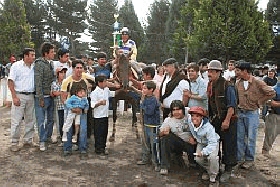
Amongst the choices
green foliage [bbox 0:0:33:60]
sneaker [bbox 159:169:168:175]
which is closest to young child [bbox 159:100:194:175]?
sneaker [bbox 159:169:168:175]

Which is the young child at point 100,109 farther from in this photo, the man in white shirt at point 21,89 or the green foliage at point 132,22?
the green foliage at point 132,22

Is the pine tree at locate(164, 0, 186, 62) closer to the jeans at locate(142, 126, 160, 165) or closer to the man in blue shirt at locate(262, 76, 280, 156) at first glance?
the man in blue shirt at locate(262, 76, 280, 156)

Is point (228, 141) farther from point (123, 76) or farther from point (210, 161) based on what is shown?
point (123, 76)

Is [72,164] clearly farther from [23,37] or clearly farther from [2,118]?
[23,37]

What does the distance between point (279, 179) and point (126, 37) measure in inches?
182

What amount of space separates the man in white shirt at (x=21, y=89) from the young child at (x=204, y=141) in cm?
311

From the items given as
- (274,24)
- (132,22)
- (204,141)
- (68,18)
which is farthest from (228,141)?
(68,18)

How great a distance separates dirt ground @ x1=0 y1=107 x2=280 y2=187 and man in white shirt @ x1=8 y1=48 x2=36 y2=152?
48 cm

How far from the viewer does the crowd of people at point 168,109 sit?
195 inches

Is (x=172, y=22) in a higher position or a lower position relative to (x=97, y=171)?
higher

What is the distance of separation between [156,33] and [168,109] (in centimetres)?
3063

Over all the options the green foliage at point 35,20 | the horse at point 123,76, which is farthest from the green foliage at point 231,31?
the green foliage at point 35,20

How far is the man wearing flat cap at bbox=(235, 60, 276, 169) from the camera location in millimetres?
5504

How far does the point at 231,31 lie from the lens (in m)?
19.6
